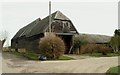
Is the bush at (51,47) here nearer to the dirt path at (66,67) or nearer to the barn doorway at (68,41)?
the dirt path at (66,67)

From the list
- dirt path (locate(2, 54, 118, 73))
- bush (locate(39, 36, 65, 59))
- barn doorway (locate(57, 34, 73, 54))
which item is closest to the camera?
dirt path (locate(2, 54, 118, 73))

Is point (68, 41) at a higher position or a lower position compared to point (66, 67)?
higher

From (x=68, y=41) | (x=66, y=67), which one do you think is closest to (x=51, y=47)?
(x=66, y=67)

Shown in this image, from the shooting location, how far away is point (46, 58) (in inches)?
1070

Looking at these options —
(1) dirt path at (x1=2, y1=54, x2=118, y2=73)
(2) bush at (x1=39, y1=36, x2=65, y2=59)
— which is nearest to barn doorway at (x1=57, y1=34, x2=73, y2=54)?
(2) bush at (x1=39, y1=36, x2=65, y2=59)

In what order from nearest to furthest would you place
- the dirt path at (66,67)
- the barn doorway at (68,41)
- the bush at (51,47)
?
1. the dirt path at (66,67)
2. the bush at (51,47)
3. the barn doorway at (68,41)

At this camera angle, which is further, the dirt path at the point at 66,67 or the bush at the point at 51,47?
the bush at the point at 51,47

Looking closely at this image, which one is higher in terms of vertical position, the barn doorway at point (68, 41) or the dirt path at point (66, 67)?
the barn doorway at point (68, 41)

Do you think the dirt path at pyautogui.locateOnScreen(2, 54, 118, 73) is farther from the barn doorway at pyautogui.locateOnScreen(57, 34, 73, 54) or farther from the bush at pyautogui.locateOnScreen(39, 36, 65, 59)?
the barn doorway at pyautogui.locateOnScreen(57, 34, 73, 54)

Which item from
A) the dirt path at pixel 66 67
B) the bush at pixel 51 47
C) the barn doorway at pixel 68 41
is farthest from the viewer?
the barn doorway at pixel 68 41

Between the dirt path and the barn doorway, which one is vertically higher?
the barn doorway

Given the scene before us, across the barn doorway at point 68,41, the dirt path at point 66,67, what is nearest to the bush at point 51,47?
the dirt path at point 66,67

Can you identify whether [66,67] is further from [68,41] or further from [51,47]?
[68,41]

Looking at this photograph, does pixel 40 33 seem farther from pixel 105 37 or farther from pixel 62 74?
pixel 62 74
